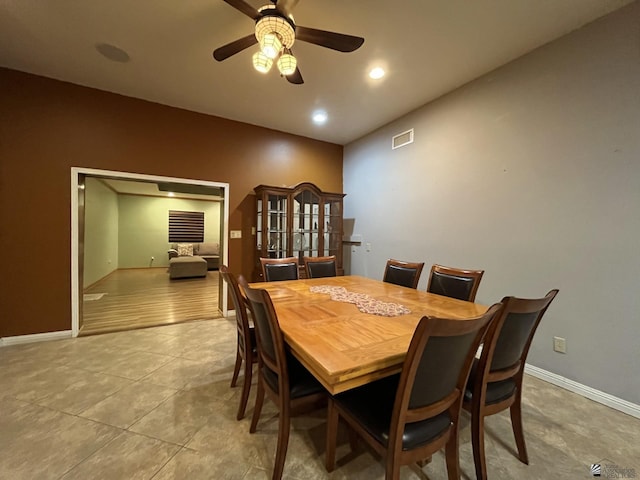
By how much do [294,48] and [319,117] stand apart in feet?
4.52

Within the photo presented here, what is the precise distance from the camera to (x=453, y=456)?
1083 millimetres

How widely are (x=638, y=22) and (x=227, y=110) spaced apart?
381cm

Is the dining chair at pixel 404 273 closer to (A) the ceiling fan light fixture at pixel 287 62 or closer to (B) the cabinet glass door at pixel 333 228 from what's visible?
(B) the cabinet glass door at pixel 333 228

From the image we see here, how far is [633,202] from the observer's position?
69.6 inches

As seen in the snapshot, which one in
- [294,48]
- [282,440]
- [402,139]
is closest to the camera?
[282,440]

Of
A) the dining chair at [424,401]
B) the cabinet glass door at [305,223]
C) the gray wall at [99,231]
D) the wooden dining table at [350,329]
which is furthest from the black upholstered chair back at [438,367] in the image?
the gray wall at [99,231]

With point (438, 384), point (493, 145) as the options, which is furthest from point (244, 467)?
point (493, 145)

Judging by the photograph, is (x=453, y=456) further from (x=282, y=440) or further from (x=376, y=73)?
(x=376, y=73)

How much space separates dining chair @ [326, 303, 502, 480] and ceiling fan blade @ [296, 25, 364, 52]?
174 cm

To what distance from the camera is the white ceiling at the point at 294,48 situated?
1850mm

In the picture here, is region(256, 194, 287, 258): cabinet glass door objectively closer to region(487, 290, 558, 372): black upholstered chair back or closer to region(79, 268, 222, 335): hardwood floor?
region(79, 268, 222, 335): hardwood floor

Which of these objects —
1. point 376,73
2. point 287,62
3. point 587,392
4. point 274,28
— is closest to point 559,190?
point 587,392

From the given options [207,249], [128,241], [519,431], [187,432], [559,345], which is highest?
[128,241]

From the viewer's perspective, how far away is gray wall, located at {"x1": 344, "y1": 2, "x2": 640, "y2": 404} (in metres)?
1.80
